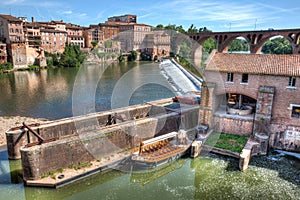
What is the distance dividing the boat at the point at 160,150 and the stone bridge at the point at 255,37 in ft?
147

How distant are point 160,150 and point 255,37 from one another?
168 ft

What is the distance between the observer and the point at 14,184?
44.5 feet

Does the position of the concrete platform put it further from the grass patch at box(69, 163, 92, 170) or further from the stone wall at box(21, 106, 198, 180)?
the stone wall at box(21, 106, 198, 180)

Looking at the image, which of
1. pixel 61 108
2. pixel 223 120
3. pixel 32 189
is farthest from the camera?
pixel 61 108

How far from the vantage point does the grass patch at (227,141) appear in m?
17.3

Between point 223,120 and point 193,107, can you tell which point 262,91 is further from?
point 193,107

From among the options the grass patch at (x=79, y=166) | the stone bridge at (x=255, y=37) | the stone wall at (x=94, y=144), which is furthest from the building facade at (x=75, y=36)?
the grass patch at (x=79, y=166)

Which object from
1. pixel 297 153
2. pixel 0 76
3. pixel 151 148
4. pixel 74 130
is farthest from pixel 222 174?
pixel 0 76

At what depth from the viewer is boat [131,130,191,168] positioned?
1537cm

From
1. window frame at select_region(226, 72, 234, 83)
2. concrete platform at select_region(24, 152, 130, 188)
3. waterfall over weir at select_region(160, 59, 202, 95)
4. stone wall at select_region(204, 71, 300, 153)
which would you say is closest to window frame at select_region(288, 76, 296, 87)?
stone wall at select_region(204, 71, 300, 153)

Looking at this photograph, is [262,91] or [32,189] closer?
[32,189]

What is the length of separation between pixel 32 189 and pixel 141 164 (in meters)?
6.35

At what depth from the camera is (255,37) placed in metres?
57.6

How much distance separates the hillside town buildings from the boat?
58497mm
